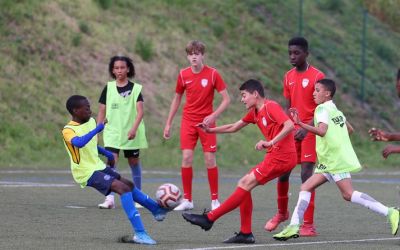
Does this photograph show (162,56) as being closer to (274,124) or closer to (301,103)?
(301,103)

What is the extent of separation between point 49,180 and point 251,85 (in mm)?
9616

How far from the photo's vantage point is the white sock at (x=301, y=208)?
11.8m

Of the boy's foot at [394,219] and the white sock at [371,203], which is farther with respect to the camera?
the white sock at [371,203]

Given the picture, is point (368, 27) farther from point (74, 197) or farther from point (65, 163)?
point (74, 197)

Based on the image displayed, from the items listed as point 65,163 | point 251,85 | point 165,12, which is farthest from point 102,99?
point 165,12

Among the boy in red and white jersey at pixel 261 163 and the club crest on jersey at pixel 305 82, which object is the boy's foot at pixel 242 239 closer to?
the boy in red and white jersey at pixel 261 163

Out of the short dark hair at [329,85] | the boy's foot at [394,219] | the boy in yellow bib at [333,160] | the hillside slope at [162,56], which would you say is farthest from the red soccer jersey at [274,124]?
the hillside slope at [162,56]

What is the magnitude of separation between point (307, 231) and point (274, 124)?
147 cm

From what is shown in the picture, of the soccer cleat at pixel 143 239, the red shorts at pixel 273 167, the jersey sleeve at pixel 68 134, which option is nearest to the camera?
the soccer cleat at pixel 143 239

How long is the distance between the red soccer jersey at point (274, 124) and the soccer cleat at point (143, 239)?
1.59 metres

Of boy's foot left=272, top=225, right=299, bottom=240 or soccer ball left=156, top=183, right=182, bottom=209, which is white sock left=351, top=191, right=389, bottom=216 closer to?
boy's foot left=272, top=225, right=299, bottom=240

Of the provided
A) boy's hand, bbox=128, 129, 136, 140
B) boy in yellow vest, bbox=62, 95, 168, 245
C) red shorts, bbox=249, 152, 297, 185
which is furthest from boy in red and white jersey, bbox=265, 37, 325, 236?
boy's hand, bbox=128, 129, 136, 140

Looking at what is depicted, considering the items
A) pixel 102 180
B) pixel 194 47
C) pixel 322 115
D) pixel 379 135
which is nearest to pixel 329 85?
pixel 322 115

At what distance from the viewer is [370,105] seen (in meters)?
35.5
